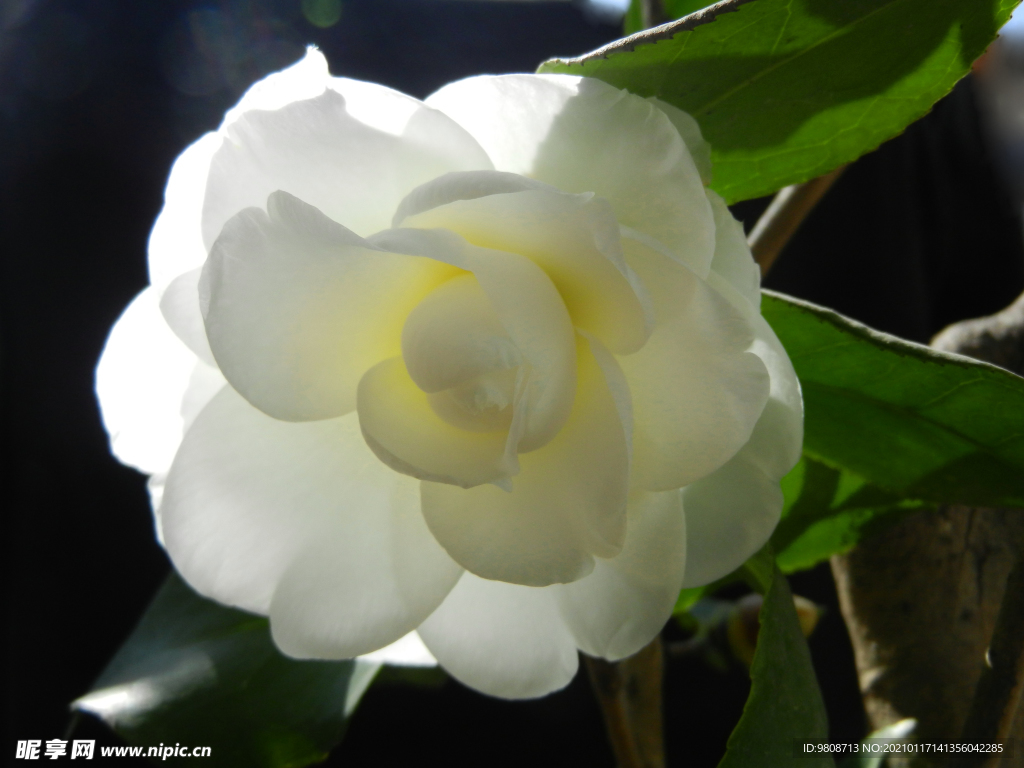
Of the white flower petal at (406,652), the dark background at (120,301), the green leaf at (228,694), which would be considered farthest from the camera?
the dark background at (120,301)

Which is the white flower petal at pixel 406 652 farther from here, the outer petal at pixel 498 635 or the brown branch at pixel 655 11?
the brown branch at pixel 655 11

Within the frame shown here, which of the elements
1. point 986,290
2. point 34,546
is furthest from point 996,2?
point 34,546

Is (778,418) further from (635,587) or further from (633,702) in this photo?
(633,702)

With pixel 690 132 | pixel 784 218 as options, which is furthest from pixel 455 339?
pixel 784 218

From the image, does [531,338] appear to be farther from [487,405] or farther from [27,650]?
[27,650]

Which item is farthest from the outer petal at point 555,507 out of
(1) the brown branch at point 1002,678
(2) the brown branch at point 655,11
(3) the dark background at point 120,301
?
(3) the dark background at point 120,301
